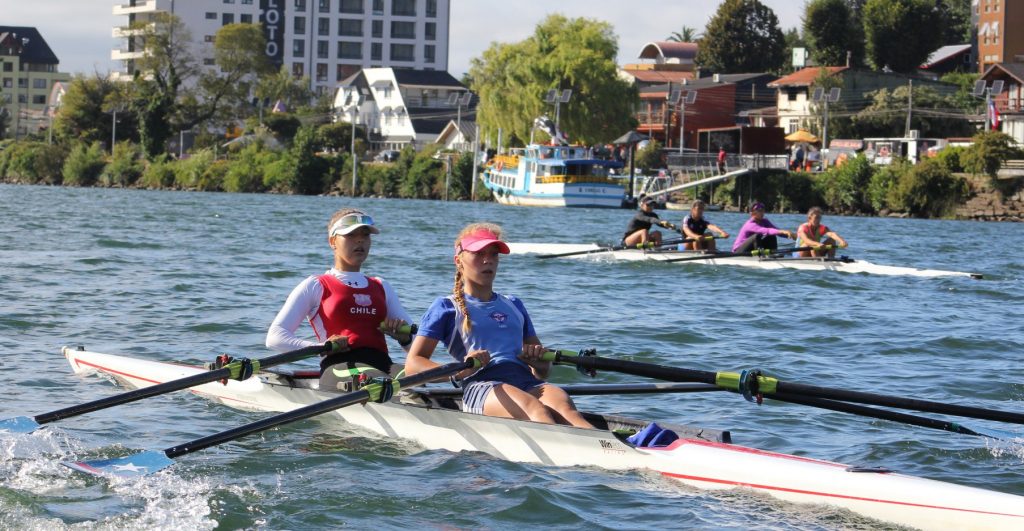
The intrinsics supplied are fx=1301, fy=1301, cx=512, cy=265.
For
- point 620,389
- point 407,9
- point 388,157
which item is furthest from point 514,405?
point 407,9

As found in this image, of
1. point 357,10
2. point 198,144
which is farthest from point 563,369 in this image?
point 357,10

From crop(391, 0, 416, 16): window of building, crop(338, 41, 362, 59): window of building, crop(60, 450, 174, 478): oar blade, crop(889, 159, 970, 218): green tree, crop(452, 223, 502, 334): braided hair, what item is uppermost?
crop(391, 0, 416, 16): window of building

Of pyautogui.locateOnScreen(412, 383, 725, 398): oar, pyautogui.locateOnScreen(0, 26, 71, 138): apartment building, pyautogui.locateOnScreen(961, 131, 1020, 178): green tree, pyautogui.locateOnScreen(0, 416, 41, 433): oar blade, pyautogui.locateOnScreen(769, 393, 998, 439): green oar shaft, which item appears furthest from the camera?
pyautogui.locateOnScreen(0, 26, 71, 138): apartment building

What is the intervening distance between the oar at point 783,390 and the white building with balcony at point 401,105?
90.7 meters

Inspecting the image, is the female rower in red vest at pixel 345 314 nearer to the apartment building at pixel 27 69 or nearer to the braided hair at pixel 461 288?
the braided hair at pixel 461 288

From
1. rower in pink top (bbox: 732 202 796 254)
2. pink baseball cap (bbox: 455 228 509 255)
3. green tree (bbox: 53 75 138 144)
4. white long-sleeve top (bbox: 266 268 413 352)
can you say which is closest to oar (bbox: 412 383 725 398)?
white long-sleeve top (bbox: 266 268 413 352)

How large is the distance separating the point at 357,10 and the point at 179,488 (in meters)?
121

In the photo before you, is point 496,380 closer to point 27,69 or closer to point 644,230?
point 644,230

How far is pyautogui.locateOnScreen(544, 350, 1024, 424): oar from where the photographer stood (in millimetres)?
7809

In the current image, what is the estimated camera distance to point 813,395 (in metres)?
7.95

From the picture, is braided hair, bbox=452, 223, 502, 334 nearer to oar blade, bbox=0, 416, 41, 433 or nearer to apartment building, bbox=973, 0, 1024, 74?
oar blade, bbox=0, 416, 41, 433

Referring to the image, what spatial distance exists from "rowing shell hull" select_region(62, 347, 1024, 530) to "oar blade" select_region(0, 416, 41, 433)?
185cm

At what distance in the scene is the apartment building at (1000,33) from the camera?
9444 centimetres

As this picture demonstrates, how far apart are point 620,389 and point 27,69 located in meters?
151
